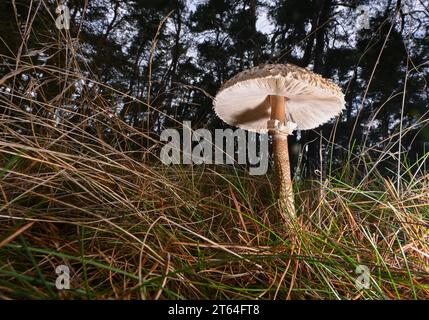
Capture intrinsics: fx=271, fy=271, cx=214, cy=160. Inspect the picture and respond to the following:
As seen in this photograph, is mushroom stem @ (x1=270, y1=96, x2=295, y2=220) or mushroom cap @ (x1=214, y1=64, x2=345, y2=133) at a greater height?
mushroom cap @ (x1=214, y1=64, x2=345, y2=133)

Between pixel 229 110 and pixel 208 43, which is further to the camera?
pixel 208 43

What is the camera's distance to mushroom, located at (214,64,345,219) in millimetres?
1401

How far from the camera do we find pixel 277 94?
6.03 feet

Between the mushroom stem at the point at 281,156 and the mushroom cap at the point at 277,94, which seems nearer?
the mushroom cap at the point at 277,94

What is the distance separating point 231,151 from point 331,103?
92cm

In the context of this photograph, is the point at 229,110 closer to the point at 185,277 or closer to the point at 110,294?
the point at 185,277

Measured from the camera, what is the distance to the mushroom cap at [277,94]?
1.40 m

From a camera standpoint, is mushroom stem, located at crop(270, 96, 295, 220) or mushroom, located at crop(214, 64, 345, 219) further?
mushroom stem, located at crop(270, 96, 295, 220)

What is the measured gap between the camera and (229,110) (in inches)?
81.4

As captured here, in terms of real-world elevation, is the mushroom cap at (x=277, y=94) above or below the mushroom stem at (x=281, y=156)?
above

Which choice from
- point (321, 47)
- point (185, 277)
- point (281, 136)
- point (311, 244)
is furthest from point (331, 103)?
point (321, 47)

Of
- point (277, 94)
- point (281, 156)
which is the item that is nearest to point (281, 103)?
point (277, 94)

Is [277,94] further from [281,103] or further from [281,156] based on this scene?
[281,156]

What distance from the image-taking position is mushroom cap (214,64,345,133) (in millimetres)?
1395
